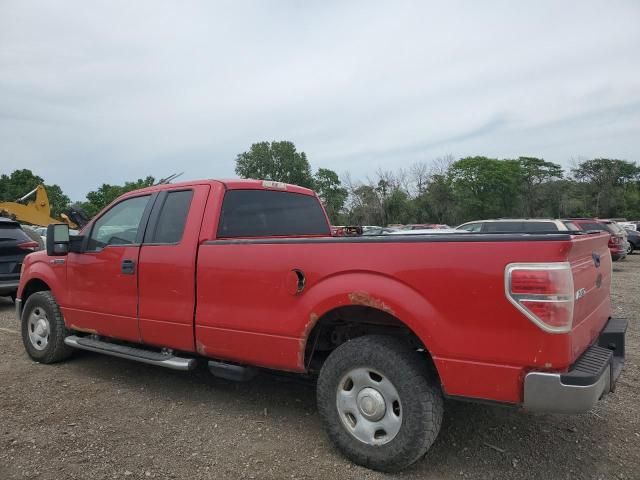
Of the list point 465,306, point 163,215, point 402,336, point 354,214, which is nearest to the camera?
point 465,306

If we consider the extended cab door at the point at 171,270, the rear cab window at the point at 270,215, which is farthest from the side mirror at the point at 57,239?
the rear cab window at the point at 270,215

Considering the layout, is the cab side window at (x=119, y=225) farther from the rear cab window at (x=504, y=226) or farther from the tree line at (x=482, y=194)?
the tree line at (x=482, y=194)

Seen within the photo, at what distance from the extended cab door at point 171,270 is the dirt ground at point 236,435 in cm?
65

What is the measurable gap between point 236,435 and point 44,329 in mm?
2957

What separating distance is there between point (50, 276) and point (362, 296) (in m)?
3.83

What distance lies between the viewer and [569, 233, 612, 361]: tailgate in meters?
2.70

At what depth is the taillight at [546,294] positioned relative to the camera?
250 centimetres

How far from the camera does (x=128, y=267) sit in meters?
4.38

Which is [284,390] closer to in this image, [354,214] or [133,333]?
[133,333]

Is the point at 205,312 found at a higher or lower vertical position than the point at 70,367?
higher

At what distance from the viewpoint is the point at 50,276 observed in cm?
530

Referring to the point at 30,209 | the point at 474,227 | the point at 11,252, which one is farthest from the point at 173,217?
the point at 30,209

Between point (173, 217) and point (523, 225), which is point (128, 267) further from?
point (523, 225)

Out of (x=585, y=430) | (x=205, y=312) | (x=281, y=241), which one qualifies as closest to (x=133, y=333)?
(x=205, y=312)
